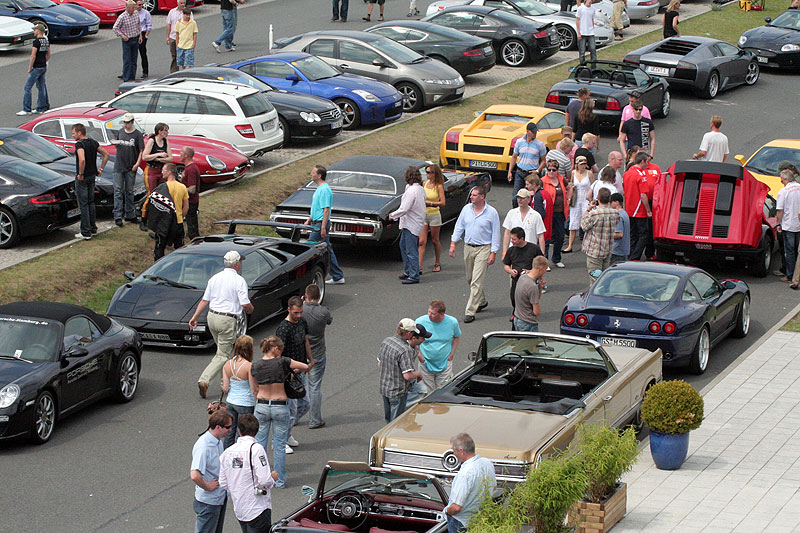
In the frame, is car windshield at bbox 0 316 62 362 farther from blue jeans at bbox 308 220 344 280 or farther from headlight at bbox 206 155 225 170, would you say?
headlight at bbox 206 155 225 170

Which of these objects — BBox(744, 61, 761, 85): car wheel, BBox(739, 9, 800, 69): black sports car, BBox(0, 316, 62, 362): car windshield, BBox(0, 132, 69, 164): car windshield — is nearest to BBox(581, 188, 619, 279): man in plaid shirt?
BBox(0, 316, 62, 362): car windshield

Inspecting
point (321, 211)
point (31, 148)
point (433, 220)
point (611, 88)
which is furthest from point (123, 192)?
point (611, 88)

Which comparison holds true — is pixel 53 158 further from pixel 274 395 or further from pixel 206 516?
pixel 206 516

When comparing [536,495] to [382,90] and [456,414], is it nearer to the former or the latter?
[456,414]

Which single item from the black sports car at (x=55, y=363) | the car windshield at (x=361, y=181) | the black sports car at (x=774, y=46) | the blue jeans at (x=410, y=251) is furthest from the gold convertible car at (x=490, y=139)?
the black sports car at (x=774, y=46)

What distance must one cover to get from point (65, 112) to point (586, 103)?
10129 mm

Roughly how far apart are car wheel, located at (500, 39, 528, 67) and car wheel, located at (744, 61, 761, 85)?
6242mm

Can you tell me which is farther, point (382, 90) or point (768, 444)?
point (382, 90)

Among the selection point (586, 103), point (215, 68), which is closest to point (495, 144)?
point (586, 103)

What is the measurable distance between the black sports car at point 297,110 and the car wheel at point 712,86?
1110 cm

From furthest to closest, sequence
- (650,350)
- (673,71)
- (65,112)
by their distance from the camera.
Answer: (673,71) < (65,112) < (650,350)

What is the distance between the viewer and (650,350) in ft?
45.8

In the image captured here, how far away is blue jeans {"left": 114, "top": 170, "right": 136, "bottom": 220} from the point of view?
19.5 metres

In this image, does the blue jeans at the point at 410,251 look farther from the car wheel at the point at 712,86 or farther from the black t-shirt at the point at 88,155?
the car wheel at the point at 712,86
